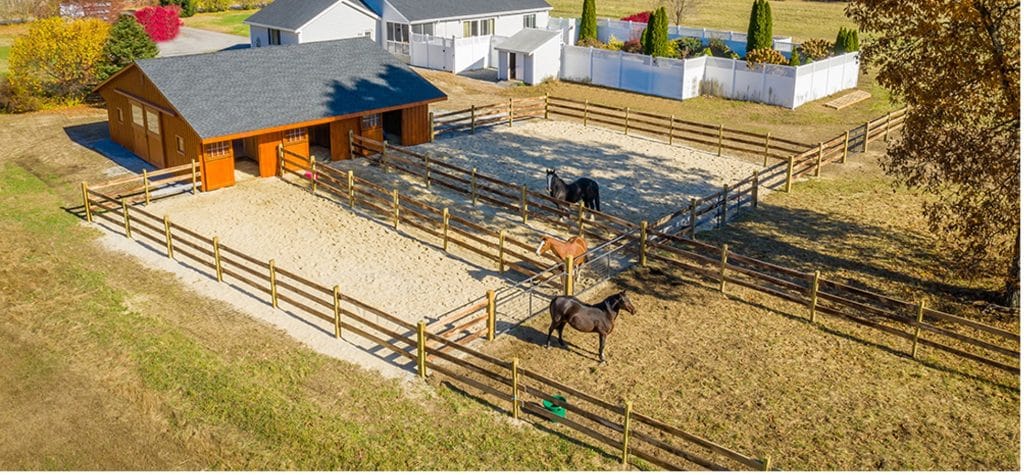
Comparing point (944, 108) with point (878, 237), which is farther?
point (878, 237)

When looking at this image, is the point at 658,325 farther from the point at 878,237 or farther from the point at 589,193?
the point at 878,237

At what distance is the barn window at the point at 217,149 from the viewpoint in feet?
84.6

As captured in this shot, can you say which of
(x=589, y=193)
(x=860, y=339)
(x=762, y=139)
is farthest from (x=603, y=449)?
(x=762, y=139)

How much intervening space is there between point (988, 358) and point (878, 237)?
6.98m

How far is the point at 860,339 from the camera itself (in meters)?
17.3

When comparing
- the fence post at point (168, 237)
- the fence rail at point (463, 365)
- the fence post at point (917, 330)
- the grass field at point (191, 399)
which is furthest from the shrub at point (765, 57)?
the grass field at point (191, 399)

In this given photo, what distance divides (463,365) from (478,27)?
3720 cm

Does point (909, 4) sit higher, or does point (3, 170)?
point (909, 4)

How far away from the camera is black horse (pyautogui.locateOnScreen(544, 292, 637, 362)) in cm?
1636

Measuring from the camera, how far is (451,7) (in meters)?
48.4

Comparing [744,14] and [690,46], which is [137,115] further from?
[744,14]

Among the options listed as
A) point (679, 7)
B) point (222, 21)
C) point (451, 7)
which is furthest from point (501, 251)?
point (222, 21)

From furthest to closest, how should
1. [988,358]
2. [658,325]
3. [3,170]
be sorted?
[3,170] < [658,325] < [988,358]

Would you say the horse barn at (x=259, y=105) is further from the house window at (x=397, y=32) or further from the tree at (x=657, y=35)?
the house window at (x=397, y=32)
